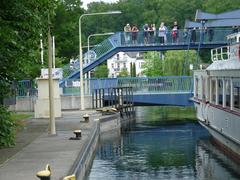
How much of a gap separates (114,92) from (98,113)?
642 centimetres

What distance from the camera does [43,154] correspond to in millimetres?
17859

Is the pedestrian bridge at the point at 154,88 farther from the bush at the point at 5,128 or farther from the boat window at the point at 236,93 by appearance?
the bush at the point at 5,128

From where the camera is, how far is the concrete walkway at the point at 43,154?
1452cm

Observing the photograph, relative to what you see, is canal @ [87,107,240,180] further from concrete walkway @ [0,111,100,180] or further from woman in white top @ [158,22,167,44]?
woman in white top @ [158,22,167,44]

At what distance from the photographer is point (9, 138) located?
1814 cm

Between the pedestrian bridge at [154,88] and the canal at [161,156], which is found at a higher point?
the pedestrian bridge at [154,88]

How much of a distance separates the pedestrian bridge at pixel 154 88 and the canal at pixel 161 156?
129 inches

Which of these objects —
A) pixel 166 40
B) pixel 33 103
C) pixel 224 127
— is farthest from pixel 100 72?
pixel 224 127

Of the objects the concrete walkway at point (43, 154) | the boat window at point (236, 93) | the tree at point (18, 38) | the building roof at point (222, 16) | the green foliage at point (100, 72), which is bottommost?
the concrete walkway at point (43, 154)

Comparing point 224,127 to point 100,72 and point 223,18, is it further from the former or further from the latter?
point 100,72

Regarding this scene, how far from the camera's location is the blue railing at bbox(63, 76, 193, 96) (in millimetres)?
41125

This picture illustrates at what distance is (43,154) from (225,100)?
9.16m

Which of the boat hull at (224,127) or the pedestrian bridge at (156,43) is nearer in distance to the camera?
the boat hull at (224,127)

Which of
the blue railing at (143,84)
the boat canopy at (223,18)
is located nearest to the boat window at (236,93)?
the boat canopy at (223,18)
